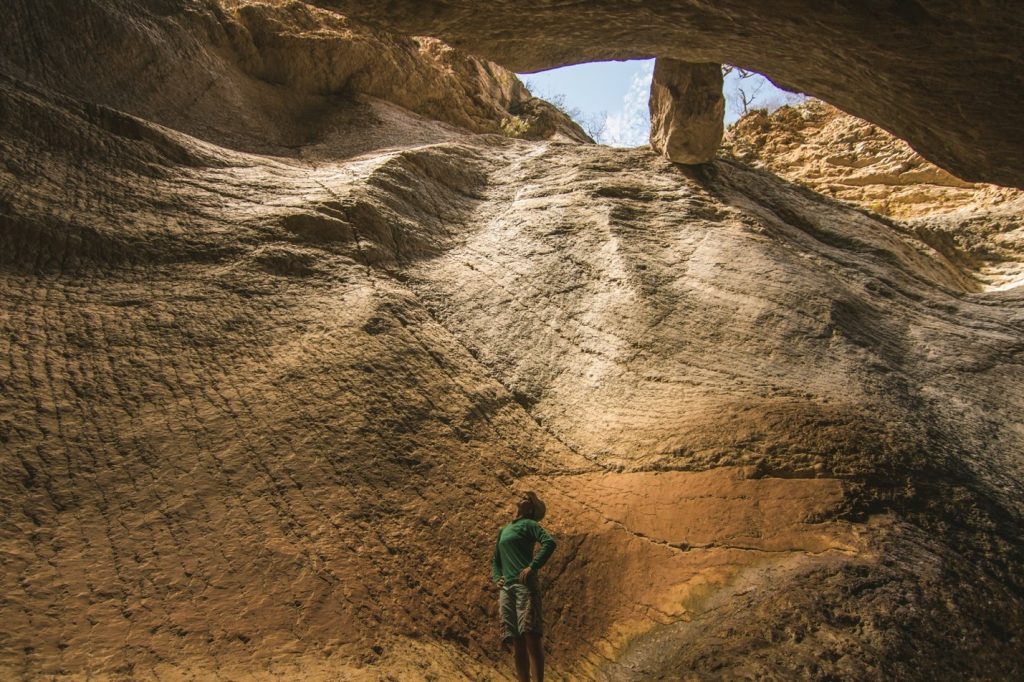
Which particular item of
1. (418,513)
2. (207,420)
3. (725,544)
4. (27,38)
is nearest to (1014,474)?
(725,544)

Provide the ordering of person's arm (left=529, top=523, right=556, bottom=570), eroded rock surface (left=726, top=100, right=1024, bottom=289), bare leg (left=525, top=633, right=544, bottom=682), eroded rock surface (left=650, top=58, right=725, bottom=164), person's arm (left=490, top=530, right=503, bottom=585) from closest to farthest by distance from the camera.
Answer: bare leg (left=525, top=633, right=544, bottom=682) → person's arm (left=529, top=523, right=556, bottom=570) → person's arm (left=490, top=530, right=503, bottom=585) → eroded rock surface (left=650, top=58, right=725, bottom=164) → eroded rock surface (left=726, top=100, right=1024, bottom=289)

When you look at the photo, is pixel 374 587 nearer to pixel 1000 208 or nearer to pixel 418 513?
pixel 418 513

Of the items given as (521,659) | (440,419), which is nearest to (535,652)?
(521,659)

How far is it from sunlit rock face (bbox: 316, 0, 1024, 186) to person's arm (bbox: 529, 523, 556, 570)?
3890mm

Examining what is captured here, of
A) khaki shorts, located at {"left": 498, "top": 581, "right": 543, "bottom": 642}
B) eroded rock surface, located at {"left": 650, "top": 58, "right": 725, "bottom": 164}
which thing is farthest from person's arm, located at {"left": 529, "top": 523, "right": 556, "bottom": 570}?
eroded rock surface, located at {"left": 650, "top": 58, "right": 725, "bottom": 164}

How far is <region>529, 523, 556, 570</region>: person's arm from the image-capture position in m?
3.84

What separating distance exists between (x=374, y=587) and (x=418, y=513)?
70cm

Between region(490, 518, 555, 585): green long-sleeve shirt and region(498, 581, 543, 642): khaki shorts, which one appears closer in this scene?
region(498, 581, 543, 642): khaki shorts

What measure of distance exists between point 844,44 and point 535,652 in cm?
473

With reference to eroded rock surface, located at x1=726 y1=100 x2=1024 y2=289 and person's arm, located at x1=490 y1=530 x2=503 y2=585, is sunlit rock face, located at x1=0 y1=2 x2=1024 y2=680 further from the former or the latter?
eroded rock surface, located at x1=726 y1=100 x2=1024 y2=289

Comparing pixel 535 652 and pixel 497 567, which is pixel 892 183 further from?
pixel 535 652

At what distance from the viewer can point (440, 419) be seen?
5.31m

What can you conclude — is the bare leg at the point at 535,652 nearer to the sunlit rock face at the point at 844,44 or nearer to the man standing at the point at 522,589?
the man standing at the point at 522,589

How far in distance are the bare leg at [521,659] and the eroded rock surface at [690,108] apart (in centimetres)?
732
